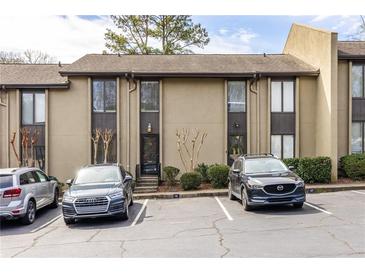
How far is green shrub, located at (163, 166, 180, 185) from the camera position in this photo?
55.5 feet

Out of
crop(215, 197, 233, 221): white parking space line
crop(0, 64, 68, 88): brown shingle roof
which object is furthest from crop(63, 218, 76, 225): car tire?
crop(0, 64, 68, 88): brown shingle roof

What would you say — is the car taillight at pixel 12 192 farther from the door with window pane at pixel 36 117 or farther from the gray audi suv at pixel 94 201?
the door with window pane at pixel 36 117

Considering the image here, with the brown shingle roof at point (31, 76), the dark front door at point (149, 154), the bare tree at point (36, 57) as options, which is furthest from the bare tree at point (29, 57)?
the dark front door at point (149, 154)

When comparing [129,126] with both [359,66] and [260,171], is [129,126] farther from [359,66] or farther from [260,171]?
[359,66]

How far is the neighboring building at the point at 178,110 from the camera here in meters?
17.8

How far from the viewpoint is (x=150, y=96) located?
1828 cm

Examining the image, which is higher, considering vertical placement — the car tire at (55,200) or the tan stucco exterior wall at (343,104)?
the tan stucco exterior wall at (343,104)

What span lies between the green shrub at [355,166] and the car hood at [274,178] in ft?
22.6

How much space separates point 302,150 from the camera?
18.4m

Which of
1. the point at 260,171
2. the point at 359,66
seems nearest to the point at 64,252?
the point at 260,171

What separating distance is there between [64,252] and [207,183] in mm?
10253

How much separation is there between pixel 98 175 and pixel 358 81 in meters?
13.7

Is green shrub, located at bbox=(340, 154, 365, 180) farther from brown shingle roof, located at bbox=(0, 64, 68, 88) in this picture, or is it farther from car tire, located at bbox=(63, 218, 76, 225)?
brown shingle roof, located at bbox=(0, 64, 68, 88)

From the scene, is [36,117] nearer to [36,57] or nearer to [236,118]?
[236,118]
